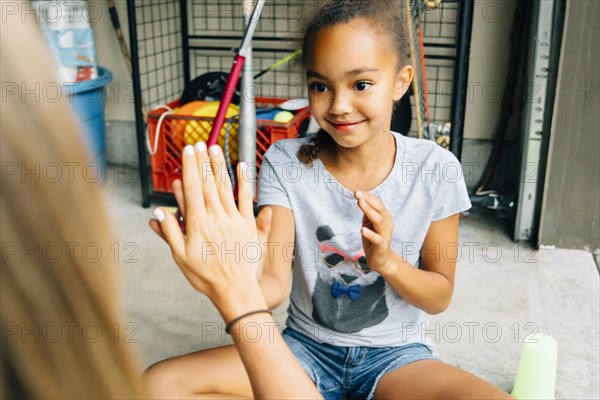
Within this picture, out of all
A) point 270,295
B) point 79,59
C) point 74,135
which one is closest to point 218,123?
point 79,59

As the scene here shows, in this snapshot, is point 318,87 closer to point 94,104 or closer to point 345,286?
point 345,286

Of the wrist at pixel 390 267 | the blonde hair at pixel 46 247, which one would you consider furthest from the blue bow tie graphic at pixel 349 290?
the blonde hair at pixel 46 247

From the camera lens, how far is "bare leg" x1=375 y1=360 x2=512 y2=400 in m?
1.06

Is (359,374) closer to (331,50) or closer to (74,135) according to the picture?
(331,50)

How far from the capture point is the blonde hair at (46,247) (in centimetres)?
35

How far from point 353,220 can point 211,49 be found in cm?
197

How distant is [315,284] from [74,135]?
931 mm

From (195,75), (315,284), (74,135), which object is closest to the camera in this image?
(74,135)

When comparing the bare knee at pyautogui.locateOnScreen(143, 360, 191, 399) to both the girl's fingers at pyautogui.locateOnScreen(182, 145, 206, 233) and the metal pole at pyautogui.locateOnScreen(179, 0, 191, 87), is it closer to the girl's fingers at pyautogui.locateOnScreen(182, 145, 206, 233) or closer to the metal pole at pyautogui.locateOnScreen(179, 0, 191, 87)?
the girl's fingers at pyautogui.locateOnScreen(182, 145, 206, 233)

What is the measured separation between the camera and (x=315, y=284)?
127 cm

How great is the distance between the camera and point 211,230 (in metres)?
0.71

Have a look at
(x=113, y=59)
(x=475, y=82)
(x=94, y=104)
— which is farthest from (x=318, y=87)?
(x=113, y=59)

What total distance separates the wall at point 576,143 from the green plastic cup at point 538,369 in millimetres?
860

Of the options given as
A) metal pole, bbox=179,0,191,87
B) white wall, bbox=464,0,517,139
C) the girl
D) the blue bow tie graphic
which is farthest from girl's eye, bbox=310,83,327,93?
metal pole, bbox=179,0,191,87
